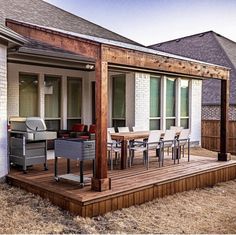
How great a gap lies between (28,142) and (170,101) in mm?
7071

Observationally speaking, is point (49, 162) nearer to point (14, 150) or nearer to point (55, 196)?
point (14, 150)

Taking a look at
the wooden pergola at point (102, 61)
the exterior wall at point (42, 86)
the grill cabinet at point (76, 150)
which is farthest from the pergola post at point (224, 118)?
the exterior wall at point (42, 86)

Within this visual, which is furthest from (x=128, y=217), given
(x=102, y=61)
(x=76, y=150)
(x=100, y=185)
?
(x=102, y=61)

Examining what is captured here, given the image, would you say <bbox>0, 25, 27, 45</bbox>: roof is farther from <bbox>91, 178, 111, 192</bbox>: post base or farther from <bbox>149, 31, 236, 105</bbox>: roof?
<bbox>149, 31, 236, 105</bbox>: roof

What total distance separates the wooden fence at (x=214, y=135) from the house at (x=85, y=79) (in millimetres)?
1691

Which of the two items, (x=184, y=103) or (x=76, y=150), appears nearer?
(x=76, y=150)

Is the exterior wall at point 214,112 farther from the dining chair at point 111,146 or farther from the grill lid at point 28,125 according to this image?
the grill lid at point 28,125

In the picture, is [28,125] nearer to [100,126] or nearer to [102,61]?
[100,126]

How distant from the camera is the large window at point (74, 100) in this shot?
1035 cm

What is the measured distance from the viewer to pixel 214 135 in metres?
14.8

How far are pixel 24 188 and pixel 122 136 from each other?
2.33 meters

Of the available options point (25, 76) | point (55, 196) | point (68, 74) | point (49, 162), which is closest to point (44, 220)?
point (55, 196)

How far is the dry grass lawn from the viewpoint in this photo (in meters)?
4.28

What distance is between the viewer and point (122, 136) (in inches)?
268
